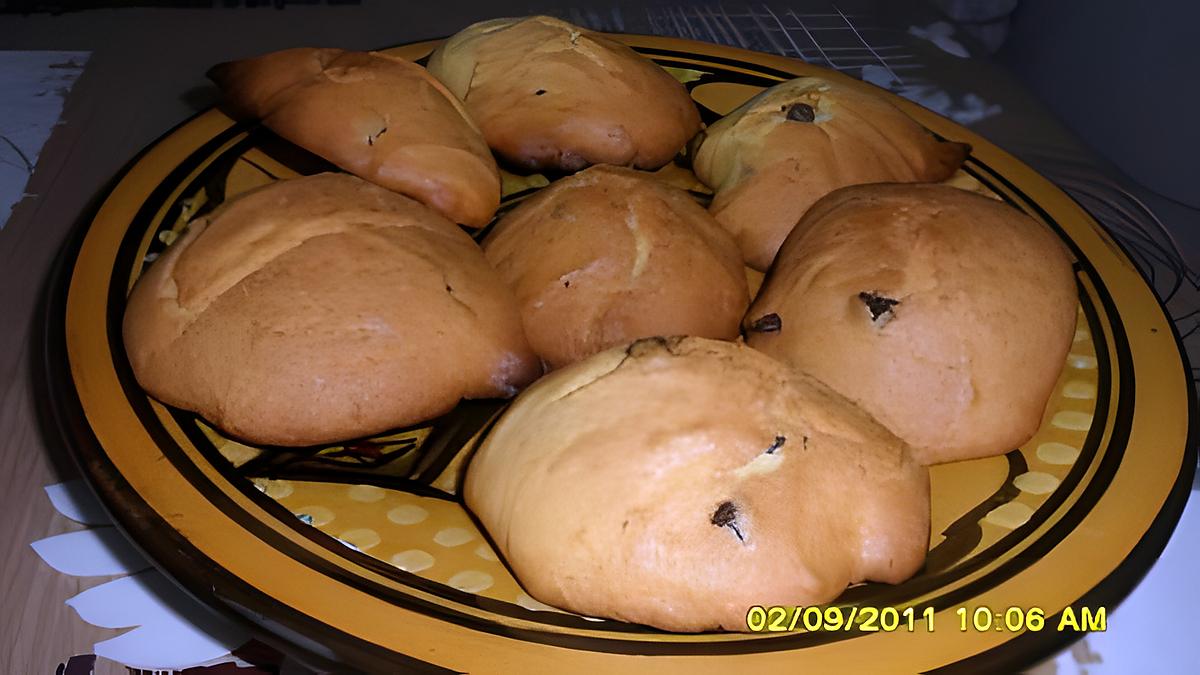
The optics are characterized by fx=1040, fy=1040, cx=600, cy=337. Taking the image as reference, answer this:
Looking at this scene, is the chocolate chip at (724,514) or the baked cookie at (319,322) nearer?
the chocolate chip at (724,514)

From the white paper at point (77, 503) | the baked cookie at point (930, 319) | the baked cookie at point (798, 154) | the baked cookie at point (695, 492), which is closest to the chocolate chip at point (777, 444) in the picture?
the baked cookie at point (695, 492)

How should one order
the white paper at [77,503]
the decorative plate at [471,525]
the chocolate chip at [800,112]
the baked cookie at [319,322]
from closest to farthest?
the decorative plate at [471,525] < the baked cookie at [319,322] < the white paper at [77,503] < the chocolate chip at [800,112]

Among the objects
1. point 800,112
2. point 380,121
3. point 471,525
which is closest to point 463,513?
point 471,525

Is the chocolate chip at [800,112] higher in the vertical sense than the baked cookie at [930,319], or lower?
higher

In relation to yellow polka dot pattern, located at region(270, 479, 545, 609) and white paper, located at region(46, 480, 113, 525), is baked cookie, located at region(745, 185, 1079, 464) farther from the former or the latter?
white paper, located at region(46, 480, 113, 525)

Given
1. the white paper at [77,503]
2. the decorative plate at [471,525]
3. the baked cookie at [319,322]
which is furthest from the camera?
the white paper at [77,503]
